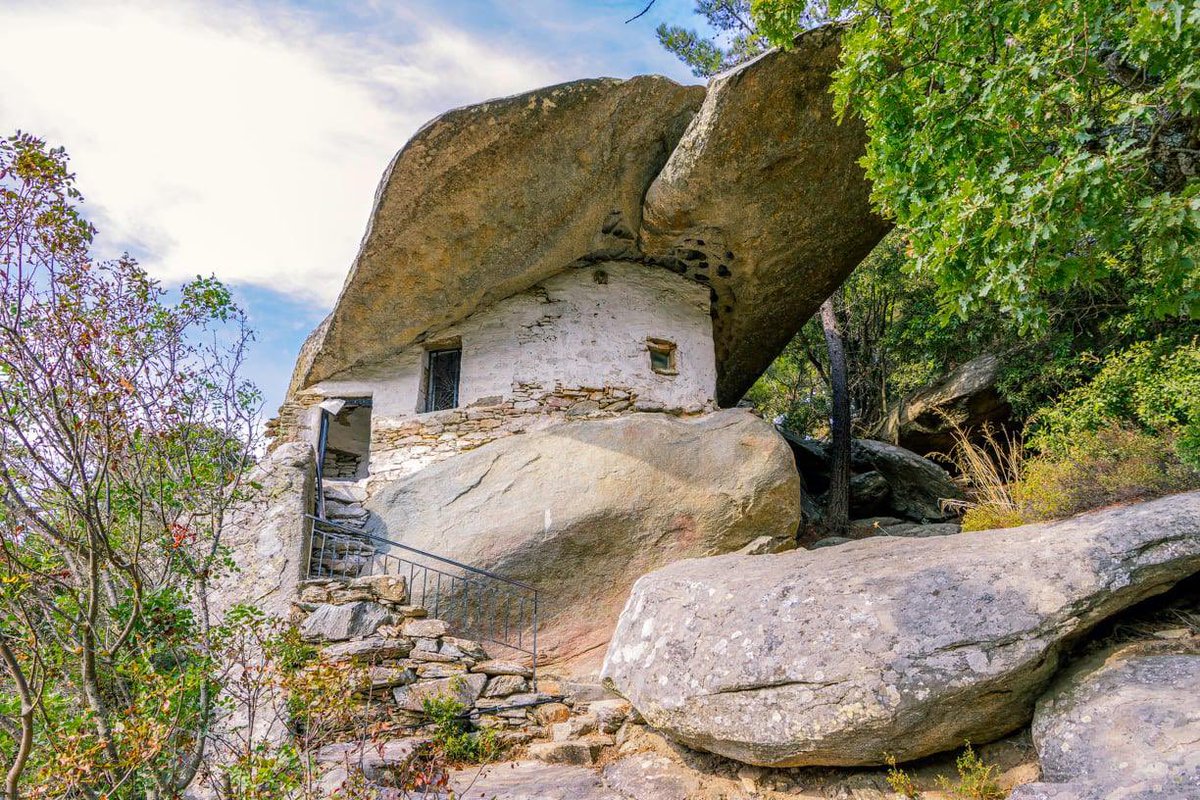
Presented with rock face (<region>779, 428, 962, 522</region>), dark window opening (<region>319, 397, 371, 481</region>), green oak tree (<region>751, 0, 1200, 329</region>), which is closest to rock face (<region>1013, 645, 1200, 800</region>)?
green oak tree (<region>751, 0, 1200, 329</region>)

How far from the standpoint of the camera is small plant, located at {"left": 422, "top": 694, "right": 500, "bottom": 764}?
514 centimetres

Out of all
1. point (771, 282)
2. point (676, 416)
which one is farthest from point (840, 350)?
point (676, 416)

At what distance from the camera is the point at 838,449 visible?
11.5 meters

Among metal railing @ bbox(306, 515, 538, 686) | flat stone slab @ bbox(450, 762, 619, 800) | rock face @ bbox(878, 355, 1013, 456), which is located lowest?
flat stone slab @ bbox(450, 762, 619, 800)

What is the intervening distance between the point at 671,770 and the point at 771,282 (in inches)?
277

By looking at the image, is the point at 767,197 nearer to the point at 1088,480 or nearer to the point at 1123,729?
the point at 1088,480

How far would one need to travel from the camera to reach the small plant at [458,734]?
514cm

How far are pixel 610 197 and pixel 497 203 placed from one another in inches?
55.7

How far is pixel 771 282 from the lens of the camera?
10.2 meters

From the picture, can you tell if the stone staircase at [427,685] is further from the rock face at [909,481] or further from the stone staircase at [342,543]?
the rock face at [909,481]

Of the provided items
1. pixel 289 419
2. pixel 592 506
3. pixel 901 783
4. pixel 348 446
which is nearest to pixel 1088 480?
pixel 901 783

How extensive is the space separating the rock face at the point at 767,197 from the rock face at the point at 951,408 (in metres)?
2.54

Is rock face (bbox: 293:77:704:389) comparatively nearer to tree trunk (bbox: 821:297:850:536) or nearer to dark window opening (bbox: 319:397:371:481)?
dark window opening (bbox: 319:397:371:481)

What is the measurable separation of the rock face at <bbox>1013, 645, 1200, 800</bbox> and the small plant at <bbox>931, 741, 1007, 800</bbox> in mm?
302
